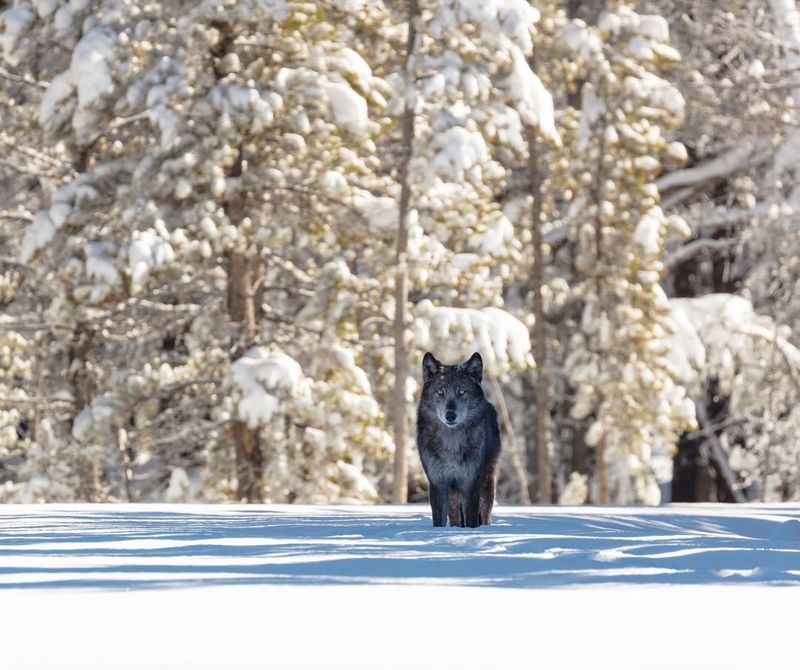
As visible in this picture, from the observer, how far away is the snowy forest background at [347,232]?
21.5 metres

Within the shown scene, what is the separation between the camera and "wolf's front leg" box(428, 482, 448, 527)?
946cm

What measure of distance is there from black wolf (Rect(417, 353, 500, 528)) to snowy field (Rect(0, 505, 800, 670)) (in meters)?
0.29

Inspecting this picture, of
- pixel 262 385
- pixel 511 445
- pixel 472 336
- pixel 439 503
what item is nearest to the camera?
pixel 439 503

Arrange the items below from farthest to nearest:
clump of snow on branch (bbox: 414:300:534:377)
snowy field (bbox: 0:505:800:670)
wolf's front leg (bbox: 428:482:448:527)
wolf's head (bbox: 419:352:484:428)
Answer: clump of snow on branch (bbox: 414:300:534:377) → wolf's front leg (bbox: 428:482:448:527) → wolf's head (bbox: 419:352:484:428) → snowy field (bbox: 0:505:800:670)

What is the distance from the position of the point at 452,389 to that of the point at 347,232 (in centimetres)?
1352

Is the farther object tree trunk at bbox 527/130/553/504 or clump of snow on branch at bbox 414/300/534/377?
tree trunk at bbox 527/130/553/504

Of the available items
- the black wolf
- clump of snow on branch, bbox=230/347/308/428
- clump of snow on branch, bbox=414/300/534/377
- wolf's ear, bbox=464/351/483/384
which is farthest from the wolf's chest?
clump of snow on branch, bbox=414/300/534/377

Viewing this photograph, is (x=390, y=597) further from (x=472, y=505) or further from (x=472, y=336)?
(x=472, y=336)

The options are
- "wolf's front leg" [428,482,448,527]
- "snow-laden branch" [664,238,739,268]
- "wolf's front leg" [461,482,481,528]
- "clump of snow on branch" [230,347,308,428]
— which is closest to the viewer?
"wolf's front leg" [461,482,481,528]

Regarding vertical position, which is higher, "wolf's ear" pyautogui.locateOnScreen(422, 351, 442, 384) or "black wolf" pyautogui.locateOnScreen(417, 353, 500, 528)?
"wolf's ear" pyautogui.locateOnScreen(422, 351, 442, 384)

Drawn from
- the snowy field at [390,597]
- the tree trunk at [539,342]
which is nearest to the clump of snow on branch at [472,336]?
the tree trunk at [539,342]

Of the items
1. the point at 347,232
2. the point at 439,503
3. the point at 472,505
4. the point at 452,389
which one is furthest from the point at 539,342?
the point at 452,389

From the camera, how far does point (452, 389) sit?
901 centimetres

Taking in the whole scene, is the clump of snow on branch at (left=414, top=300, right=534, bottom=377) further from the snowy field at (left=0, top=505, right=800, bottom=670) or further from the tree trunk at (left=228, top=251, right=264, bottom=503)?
the snowy field at (left=0, top=505, right=800, bottom=670)
